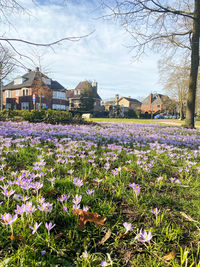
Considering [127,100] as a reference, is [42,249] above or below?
below

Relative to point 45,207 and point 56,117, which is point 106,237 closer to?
point 45,207

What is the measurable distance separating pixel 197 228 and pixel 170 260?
0.48 metres

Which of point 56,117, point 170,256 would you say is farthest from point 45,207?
point 56,117

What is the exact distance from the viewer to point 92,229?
1.33 m

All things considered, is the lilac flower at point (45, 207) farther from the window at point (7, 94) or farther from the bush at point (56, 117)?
the window at point (7, 94)

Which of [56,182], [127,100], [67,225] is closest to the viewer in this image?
[67,225]

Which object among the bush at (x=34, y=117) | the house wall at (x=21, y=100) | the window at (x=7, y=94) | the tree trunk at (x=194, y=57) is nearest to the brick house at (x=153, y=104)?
the house wall at (x=21, y=100)

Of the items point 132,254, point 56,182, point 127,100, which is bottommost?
point 132,254

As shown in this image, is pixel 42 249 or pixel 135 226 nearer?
pixel 42 249

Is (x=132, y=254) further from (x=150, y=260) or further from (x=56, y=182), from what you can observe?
(x=56, y=182)

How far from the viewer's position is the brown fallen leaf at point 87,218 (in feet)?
4.27

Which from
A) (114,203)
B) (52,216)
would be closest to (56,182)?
(52,216)

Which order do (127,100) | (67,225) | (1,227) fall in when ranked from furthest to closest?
(127,100) → (67,225) → (1,227)

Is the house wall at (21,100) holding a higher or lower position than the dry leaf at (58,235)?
higher
